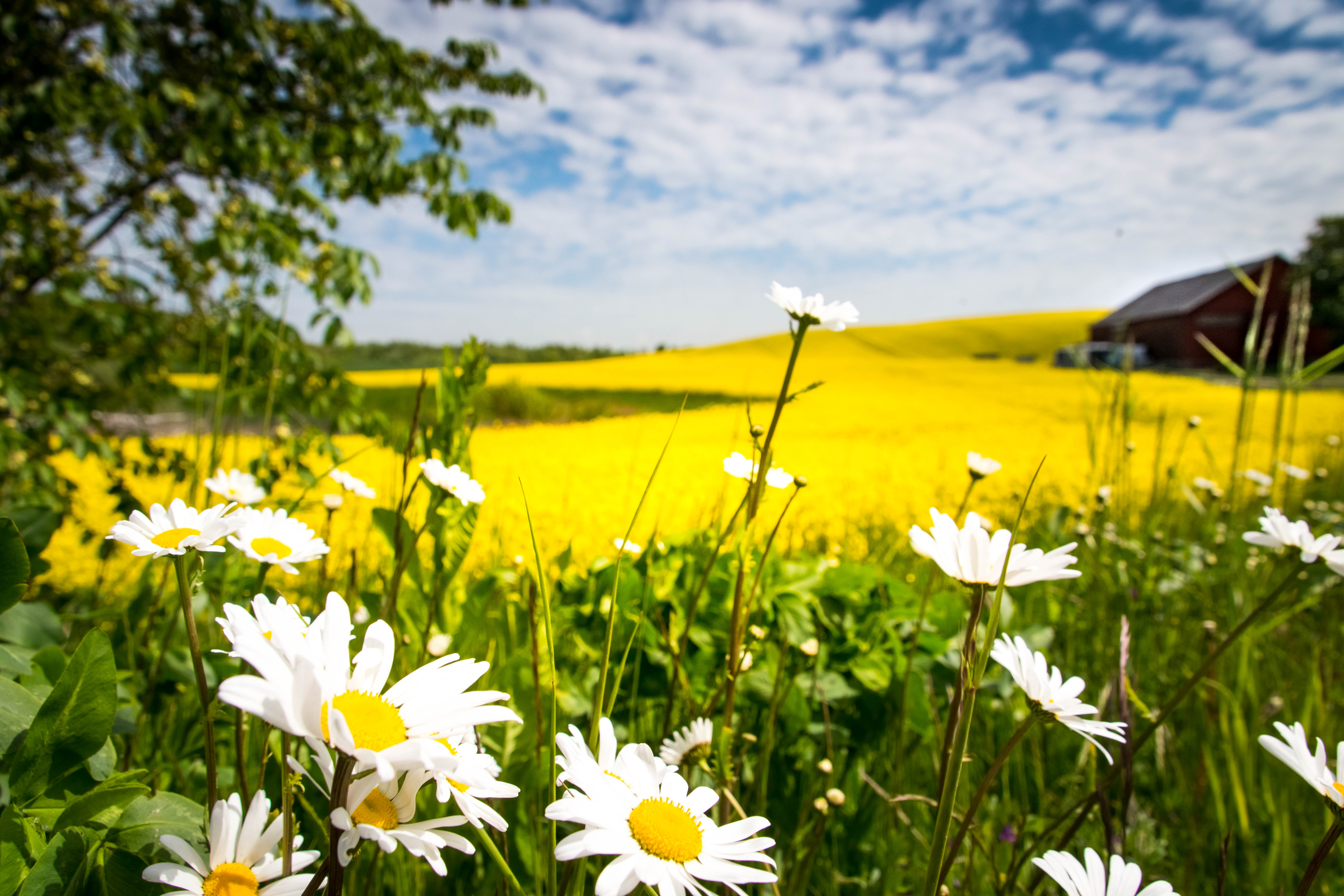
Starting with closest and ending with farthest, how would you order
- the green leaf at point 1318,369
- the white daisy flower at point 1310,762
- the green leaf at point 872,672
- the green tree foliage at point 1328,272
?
the white daisy flower at point 1310,762 → the green leaf at point 872,672 → the green leaf at point 1318,369 → the green tree foliage at point 1328,272

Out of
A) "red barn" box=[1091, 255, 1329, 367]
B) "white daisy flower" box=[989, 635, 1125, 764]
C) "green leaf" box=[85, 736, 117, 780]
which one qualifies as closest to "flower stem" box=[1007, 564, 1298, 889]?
"white daisy flower" box=[989, 635, 1125, 764]

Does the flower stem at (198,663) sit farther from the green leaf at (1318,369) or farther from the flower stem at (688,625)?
the green leaf at (1318,369)

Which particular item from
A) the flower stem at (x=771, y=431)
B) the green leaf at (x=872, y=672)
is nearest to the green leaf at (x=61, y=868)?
the flower stem at (x=771, y=431)

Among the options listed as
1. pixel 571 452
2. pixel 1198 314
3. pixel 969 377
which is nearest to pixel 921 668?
pixel 571 452

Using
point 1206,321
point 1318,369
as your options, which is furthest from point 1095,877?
point 1206,321

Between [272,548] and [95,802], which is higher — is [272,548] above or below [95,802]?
above

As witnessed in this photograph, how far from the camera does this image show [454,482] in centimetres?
87

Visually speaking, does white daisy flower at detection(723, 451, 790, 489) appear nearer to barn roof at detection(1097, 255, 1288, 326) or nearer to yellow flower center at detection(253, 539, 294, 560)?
yellow flower center at detection(253, 539, 294, 560)

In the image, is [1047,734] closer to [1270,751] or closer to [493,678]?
[1270,751]

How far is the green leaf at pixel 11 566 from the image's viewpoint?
591 millimetres

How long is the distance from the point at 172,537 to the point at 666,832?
19.2 inches

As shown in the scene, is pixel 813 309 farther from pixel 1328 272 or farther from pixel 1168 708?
pixel 1328 272

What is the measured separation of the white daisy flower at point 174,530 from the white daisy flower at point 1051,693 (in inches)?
25.1

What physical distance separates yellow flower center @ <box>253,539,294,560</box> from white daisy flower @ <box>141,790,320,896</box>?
0.81 feet
